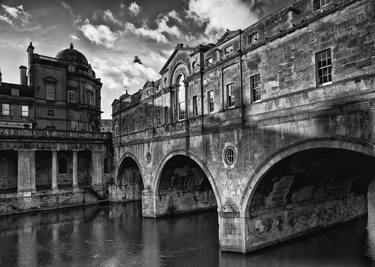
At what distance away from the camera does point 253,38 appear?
54.9ft

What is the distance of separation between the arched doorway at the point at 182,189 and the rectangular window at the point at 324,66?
1351 cm

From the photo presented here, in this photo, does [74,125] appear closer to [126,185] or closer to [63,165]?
[63,165]

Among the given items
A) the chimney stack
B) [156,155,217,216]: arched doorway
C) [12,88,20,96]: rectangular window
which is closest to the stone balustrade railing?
[12,88,20,96]: rectangular window

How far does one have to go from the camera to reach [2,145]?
1204 inches

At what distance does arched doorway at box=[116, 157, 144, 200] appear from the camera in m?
35.9

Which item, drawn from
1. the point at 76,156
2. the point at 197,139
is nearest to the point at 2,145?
the point at 76,156

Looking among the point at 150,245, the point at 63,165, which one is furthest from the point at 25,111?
the point at 150,245

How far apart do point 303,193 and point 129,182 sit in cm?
2366

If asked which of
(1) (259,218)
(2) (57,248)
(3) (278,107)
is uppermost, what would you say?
(3) (278,107)

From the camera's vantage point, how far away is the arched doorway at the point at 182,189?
84.7 ft

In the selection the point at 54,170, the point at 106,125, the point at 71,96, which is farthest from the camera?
the point at 106,125

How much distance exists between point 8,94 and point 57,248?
82.3ft

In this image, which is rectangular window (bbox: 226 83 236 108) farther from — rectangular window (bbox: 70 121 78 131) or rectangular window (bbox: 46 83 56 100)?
rectangular window (bbox: 46 83 56 100)

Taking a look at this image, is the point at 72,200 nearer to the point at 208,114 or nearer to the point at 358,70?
the point at 208,114
